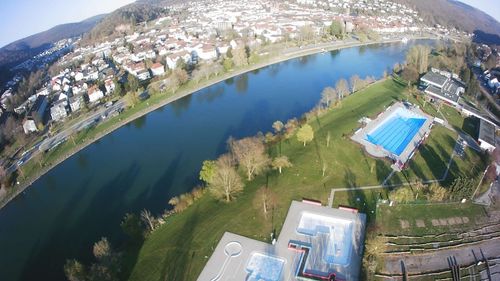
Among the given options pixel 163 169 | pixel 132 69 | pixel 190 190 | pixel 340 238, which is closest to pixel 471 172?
pixel 340 238

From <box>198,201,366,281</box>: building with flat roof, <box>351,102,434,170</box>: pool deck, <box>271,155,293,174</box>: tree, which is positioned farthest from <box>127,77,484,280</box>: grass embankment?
<box>351,102,434,170</box>: pool deck

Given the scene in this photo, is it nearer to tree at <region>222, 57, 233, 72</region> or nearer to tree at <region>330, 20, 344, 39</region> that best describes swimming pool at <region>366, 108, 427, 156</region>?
tree at <region>222, 57, 233, 72</region>

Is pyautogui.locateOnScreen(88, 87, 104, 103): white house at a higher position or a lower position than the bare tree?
higher

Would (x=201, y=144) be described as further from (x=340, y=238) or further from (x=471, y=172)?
A: (x=471, y=172)

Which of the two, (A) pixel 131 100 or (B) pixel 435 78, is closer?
(A) pixel 131 100

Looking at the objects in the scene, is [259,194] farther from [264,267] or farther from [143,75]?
[143,75]

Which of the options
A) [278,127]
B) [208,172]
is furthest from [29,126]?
[278,127]

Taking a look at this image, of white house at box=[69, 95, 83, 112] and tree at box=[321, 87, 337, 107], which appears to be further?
white house at box=[69, 95, 83, 112]
